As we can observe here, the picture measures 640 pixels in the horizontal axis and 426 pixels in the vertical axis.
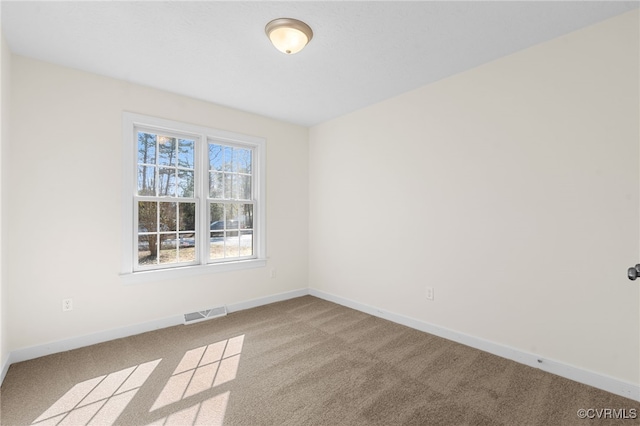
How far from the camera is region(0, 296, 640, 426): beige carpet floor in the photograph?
183cm

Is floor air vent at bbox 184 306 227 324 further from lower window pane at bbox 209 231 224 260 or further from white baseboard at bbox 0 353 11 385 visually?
white baseboard at bbox 0 353 11 385

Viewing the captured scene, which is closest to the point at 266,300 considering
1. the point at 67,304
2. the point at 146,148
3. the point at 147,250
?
the point at 147,250

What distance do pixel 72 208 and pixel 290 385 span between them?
256 centimetres

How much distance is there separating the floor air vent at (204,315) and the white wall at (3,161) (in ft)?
4.73

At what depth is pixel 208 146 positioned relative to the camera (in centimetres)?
371

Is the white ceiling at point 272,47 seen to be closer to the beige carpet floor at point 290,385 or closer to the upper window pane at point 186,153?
the upper window pane at point 186,153

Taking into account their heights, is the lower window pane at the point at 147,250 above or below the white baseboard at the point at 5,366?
above

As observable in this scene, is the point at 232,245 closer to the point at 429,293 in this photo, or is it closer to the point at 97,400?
the point at 97,400

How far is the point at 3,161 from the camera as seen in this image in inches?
89.4

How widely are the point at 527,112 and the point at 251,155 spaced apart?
10.5 feet

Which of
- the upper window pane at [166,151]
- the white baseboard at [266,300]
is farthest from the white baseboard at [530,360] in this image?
the upper window pane at [166,151]

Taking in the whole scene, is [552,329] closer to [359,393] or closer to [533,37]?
[359,393]

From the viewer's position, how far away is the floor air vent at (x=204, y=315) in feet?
11.1

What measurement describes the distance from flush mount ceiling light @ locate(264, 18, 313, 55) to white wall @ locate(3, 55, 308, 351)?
175cm
